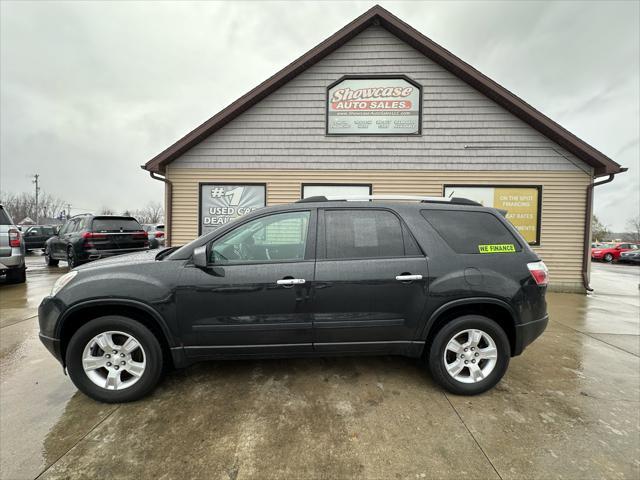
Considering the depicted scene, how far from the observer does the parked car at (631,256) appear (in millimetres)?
19016

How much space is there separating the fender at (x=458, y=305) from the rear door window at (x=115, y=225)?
8.78 m

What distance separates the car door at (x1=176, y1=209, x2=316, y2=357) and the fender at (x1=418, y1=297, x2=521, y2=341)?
106cm

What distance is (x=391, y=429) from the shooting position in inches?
84.0

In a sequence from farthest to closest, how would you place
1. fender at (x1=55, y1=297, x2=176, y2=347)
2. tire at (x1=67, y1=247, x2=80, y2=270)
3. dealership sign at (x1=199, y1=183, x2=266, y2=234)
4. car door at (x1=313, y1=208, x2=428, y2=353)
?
tire at (x1=67, y1=247, x2=80, y2=270), dealership sign at (x1=199, y1=183, x2=266, y2=234), car door at (x1=313, y1=208, x2=428, y2=353), fender at (x1=55, y1=297, x2=176, y2=347)

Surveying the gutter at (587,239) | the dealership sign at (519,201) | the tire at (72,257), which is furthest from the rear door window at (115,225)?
the gutter at (587,239)

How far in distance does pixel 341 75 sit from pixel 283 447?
7889 millimetres

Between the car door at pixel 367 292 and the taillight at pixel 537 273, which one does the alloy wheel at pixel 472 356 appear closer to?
the car door at pixel 367 292

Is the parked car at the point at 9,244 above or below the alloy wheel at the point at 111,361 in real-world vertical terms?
above

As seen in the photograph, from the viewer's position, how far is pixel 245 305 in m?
2.45

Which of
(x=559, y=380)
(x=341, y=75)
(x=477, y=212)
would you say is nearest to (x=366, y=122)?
(x=341, y=75)

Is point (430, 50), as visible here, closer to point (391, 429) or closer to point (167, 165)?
point (167, 165)

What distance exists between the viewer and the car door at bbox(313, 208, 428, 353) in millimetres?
2498

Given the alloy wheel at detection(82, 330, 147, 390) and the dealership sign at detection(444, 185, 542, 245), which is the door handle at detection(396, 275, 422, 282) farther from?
Result: the dealership sign at detection(444, 185, 542, 245)

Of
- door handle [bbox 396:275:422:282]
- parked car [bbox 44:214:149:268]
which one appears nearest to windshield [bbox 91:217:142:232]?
parked car [bbox 44:214:149:268]
